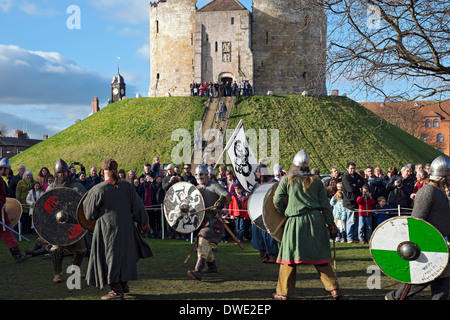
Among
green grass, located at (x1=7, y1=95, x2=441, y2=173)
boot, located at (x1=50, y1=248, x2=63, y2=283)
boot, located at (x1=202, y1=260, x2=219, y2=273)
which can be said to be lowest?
boot, located at (x1=202, y1=260, x2=219, y2=273)

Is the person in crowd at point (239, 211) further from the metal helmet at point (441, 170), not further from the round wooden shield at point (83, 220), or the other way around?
the metal helmet at point (441, 170)

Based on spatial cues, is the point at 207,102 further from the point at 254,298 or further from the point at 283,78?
the point at 254,298

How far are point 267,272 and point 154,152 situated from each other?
27.8m

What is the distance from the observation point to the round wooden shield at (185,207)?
29.6 feet

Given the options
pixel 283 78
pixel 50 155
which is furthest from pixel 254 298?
pixel 283 78

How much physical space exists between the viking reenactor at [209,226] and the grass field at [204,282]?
233mm

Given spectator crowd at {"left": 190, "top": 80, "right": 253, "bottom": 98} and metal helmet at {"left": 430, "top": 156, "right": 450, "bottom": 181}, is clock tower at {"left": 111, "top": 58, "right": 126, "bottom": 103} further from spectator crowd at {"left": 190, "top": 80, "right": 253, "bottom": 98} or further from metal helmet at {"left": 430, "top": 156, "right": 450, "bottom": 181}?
metal helmet at {"left": 430, "top": 156, "right": 450, "bottom": 181}

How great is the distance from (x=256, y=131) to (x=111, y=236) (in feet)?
107

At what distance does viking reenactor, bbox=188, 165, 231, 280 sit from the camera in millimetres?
8516

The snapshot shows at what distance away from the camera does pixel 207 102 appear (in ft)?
145

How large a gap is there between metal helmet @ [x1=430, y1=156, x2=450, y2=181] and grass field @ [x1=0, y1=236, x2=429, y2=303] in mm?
1878

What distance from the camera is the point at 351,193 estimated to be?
13320mm

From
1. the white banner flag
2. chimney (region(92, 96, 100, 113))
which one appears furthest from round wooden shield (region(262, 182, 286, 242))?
chimney (region(92, 96, 100, 113))
